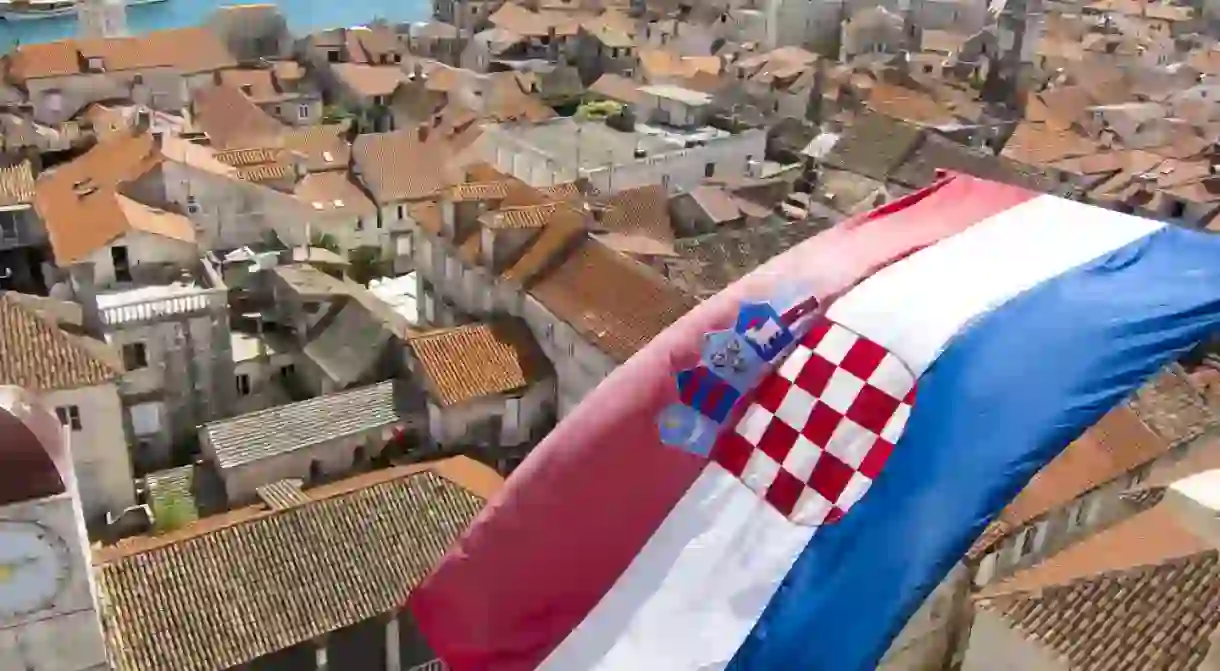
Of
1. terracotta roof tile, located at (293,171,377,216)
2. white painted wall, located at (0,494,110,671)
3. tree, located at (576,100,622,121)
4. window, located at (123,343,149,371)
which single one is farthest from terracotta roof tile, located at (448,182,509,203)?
white painted wall, located at (0,494,110,671)

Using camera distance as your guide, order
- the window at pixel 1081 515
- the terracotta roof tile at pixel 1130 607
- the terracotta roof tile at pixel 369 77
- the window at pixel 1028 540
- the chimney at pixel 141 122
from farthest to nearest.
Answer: the terracotta roof tile at pixel 369 77 < the chimney at pixel 141 122 < the window at pixel 1081 515 < the window at pixel 1028 540 < the terracotta roof tile at pixel 1130 607

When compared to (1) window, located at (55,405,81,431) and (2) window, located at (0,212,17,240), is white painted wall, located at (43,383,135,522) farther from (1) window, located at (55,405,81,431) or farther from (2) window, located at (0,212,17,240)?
(2) window, located at (0,212,17,240)

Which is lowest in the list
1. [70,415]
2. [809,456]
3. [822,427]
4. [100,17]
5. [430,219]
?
[70,415]

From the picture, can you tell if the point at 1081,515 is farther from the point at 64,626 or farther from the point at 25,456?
the point at 25,456

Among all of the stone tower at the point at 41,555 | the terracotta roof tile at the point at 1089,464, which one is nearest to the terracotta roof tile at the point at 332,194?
the stone tower at the point at 41,555

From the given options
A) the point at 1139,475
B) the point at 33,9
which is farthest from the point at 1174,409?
the point at 33,9

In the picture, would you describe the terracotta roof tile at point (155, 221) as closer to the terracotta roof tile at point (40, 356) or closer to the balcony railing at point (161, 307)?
the balcony railing at point (161, 307)
